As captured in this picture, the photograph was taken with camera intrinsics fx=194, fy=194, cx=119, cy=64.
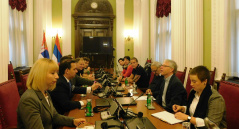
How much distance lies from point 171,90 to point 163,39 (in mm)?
5326

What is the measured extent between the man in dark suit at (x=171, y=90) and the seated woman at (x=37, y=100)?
1218 mm

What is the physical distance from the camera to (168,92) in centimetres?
256

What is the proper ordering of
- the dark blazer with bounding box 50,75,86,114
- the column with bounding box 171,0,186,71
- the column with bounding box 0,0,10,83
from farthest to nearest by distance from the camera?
the column with bounding box 171,0,186,71 < the column with bounding box 0,0,10,83 < the dark blazer with bounding box 50,75,86,114

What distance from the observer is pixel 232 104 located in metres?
1.79

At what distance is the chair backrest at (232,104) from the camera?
1.74 metres

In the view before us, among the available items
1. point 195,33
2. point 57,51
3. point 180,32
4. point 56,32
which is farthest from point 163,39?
point 56,32

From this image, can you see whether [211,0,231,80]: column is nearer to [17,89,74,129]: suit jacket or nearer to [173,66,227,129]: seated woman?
[173,66,227,129]: seated woman

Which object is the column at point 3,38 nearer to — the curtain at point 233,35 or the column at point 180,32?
the column at point 180,32

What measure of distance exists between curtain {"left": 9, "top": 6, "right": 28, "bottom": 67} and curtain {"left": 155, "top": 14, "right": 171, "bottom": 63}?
5.24 m

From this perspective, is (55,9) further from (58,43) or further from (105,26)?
(105,26)

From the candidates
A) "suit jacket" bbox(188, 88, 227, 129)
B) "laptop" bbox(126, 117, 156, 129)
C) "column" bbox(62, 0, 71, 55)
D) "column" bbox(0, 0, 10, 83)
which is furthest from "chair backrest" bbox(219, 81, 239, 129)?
"column" bbox(62, 0, 71, 55)

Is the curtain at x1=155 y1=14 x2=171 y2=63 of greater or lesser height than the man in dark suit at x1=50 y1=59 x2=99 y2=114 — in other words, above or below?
above

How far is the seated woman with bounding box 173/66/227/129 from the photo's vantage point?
173 centimetres

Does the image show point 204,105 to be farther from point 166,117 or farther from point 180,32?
point 180,32
